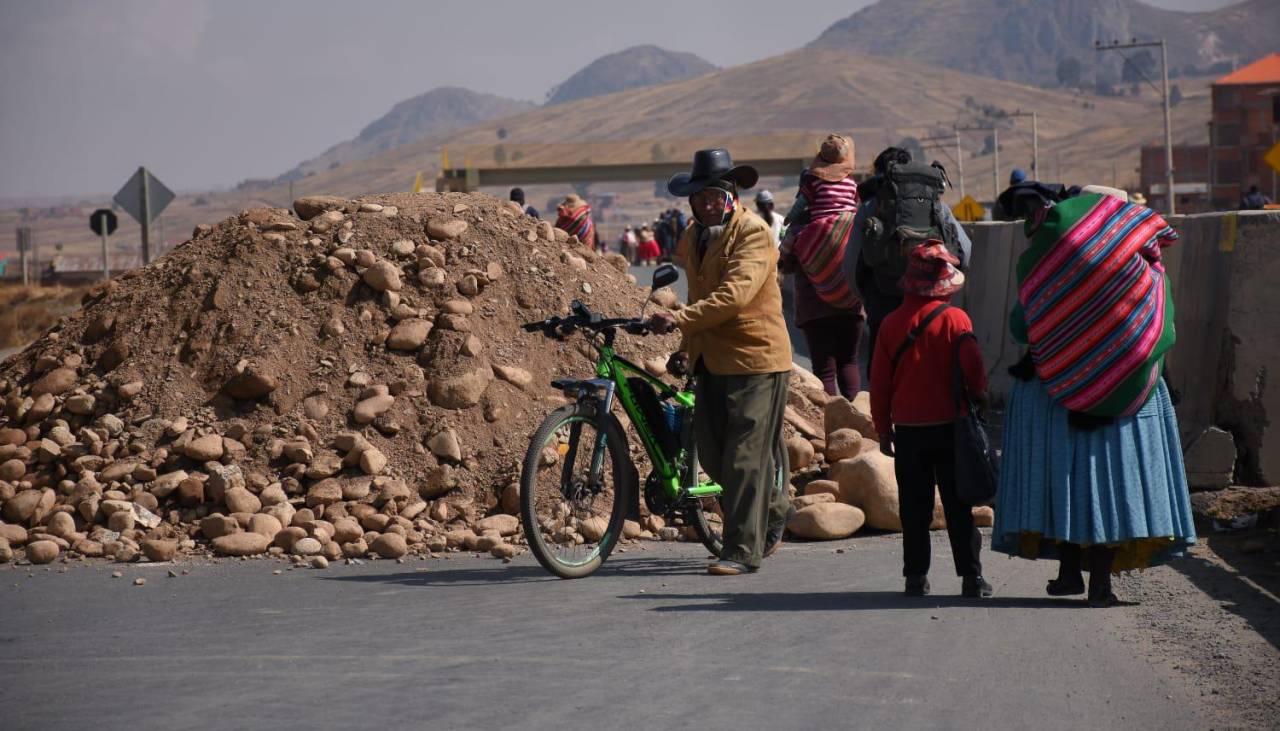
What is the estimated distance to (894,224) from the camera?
9.69 meters

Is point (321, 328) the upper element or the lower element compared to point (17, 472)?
upper

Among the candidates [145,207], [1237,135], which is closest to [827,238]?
[145,207]

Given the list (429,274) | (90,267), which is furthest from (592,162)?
(429,274)

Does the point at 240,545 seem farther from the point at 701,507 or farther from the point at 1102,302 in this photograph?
the point at 1102,302

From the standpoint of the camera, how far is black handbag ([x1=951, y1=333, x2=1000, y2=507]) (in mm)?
7055

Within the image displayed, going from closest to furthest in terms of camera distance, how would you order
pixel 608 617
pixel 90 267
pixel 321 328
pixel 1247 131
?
pixel 608 617
pixel 321 328
pixel 90 267
pixel 1247 131

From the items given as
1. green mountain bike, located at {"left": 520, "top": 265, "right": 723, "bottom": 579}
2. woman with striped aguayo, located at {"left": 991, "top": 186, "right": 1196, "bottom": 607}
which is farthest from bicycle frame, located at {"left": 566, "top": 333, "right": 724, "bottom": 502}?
woman with striped aguayo, located at {"left": 991, "top": 186, "right": 1196, "bottom": 607}

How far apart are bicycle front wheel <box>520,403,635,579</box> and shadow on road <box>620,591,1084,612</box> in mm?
598

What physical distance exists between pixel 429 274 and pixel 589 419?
3568 millimetres

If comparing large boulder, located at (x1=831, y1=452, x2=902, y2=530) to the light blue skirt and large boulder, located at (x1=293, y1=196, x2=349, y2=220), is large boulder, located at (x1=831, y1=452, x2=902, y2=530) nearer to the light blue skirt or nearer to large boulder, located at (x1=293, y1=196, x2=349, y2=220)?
the light blue skirt

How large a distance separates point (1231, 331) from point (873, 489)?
89.0 inches

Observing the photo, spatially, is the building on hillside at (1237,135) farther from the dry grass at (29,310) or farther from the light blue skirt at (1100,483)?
the light blue skirt at (1100,483)

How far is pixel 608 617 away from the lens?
22.7 feet

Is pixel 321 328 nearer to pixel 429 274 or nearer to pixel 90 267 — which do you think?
pixel 429 274
